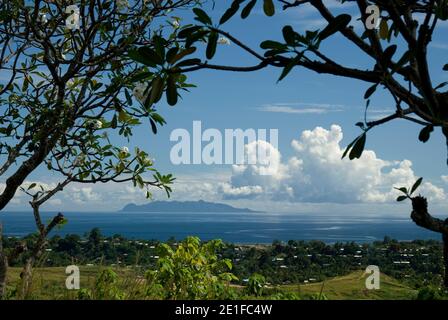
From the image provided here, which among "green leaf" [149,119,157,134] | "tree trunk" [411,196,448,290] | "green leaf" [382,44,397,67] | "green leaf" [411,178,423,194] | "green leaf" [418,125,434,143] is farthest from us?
"green leaf" [149,119,157,134]

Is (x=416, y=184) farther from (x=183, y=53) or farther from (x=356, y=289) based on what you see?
(x=356, y=289)

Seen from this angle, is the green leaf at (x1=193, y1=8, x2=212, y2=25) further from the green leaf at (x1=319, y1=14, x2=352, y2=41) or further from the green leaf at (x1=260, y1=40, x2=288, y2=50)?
the green leaf at (x1=319, y1=14, x2=352, y2=41)

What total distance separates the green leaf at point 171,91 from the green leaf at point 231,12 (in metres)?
0.23

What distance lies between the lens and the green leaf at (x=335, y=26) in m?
1.56

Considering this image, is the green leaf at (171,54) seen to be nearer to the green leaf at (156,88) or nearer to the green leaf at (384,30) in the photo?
the green leaf at (156,88)

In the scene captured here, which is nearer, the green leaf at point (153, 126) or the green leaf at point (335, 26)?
the green leaf at point (335, 26)

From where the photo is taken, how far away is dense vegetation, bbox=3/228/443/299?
4160mm

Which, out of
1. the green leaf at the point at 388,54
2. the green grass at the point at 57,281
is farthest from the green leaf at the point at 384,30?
the green grass at the point at 57,281

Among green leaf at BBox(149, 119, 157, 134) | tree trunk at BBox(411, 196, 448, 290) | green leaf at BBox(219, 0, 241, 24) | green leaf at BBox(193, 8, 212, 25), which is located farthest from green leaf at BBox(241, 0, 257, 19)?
green leaf at BBox(149, 119, 157, 134)

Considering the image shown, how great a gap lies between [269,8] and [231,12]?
372 mm

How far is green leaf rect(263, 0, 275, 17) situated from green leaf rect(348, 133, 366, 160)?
0.60m

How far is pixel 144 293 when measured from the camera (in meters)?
3.74

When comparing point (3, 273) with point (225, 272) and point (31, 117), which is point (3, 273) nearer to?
point (31, 117)
